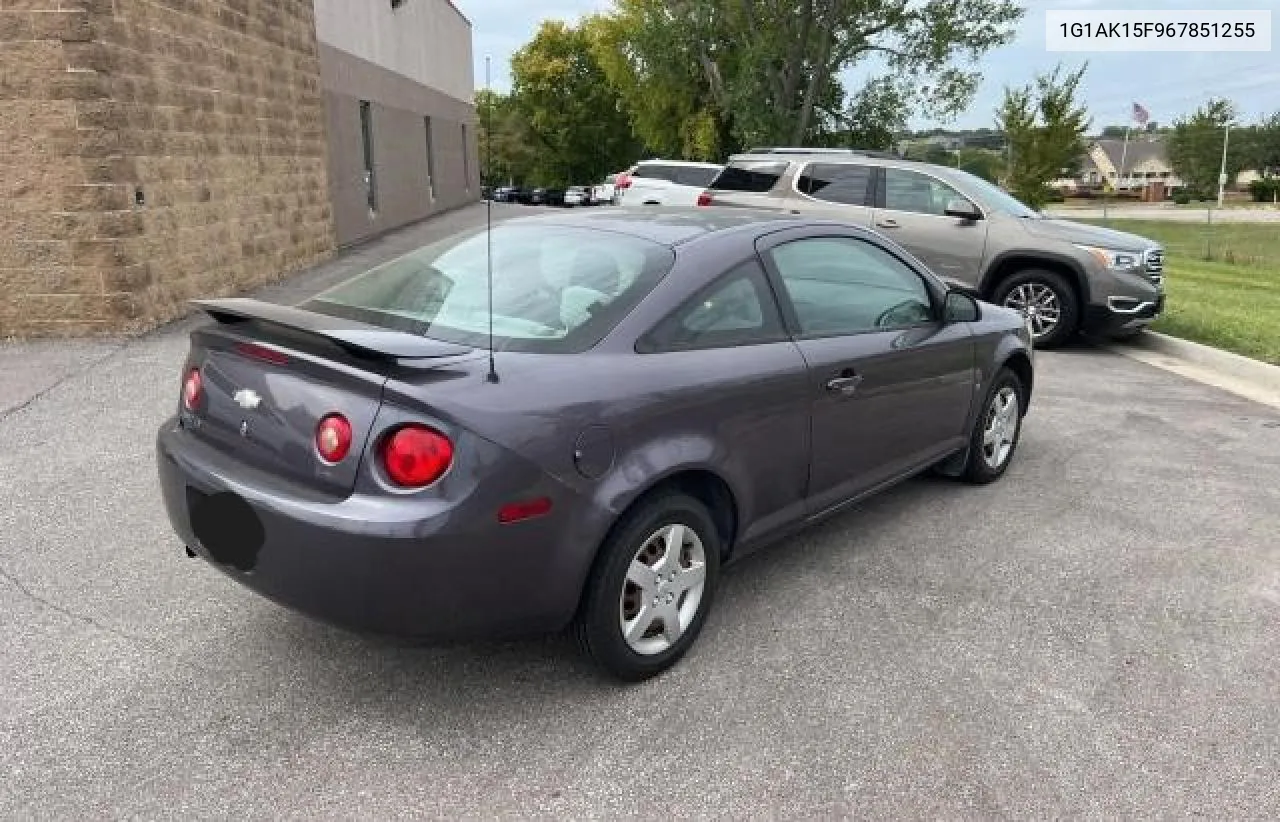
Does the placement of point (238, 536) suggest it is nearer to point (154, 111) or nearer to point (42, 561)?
point (42, 561)

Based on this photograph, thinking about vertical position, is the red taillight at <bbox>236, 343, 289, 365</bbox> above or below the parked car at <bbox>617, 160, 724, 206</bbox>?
below

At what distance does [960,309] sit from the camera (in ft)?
15.0

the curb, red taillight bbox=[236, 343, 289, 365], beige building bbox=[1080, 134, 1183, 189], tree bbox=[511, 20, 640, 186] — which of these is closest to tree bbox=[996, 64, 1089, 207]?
the curb

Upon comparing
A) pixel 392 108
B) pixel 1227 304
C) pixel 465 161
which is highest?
pixel 392 108

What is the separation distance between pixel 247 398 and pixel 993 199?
8.54m

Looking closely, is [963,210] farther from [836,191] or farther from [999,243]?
[836,191]

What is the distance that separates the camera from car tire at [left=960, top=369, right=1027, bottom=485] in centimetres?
491

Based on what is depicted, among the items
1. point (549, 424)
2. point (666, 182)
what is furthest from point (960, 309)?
point (666, 182)

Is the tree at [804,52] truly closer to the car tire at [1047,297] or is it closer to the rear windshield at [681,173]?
the rear windshield at [681,173]

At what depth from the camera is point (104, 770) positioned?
2.62m

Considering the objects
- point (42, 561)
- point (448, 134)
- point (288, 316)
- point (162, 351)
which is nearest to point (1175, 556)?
point (288, 316)

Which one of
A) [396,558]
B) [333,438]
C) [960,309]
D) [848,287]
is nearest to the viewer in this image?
[396,558]

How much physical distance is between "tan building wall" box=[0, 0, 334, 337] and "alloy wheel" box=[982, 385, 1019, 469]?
6.97 metres

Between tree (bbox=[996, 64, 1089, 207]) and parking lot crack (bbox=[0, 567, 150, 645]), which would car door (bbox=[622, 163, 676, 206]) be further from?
parking lot crack (bbox=[0, 567, 150, 645])
